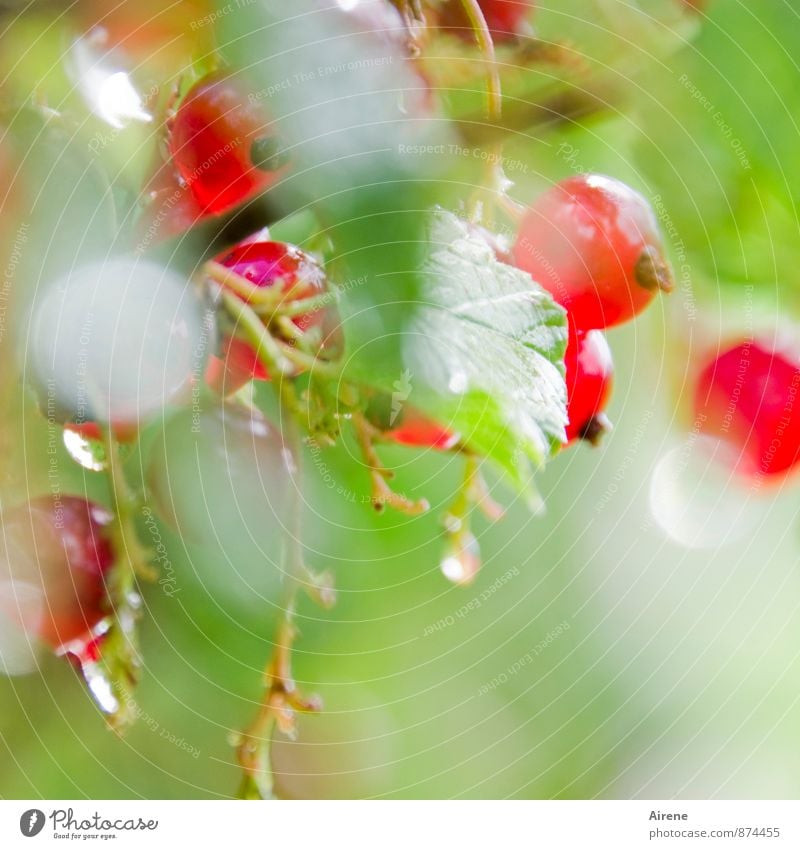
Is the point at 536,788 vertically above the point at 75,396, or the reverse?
the point at 75,396

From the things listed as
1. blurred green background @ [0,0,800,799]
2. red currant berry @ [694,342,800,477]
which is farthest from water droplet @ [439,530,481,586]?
red currant berry @ [694,342,800,477]

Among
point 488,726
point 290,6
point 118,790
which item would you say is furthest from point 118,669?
point 290,6

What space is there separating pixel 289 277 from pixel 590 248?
11 cm

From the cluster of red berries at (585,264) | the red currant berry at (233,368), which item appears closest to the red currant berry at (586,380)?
the cluster of red berries at (585,264)

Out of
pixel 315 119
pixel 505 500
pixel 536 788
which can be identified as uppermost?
pixel 315 119

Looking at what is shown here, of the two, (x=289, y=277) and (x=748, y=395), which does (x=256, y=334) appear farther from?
(x=748, y=395)

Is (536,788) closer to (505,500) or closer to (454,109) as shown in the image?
(505,500)

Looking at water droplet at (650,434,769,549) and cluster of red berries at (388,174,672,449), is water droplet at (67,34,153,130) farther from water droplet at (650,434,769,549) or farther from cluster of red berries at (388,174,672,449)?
water droplet at (650,434,769,549)

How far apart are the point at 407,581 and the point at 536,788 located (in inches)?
3.9

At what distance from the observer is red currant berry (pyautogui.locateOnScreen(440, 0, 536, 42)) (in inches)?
10.4

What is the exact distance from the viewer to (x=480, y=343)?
265mm

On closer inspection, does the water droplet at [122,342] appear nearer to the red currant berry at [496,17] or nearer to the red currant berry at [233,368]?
the red currant berry at [233,368]

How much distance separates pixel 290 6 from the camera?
26cm

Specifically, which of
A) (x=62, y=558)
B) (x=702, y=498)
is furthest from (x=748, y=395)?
(x=62, y=558)
